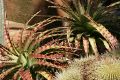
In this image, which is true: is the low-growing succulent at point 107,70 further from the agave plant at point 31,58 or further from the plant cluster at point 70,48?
the agave plant at point 31,58

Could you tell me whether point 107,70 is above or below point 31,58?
below

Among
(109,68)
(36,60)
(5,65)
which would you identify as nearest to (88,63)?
(109,68)

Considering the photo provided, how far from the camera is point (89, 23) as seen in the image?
16.8 feet

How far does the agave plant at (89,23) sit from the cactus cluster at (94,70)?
2.19 ft

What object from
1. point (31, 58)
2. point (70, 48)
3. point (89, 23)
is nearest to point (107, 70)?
point (70, 48)

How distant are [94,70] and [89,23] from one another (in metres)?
1.12

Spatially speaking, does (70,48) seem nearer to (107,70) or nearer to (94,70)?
(94,70)

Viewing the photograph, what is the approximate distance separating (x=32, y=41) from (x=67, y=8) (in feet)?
2.14

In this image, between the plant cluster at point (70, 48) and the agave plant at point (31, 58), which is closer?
the plant cluster at point (70, 48)

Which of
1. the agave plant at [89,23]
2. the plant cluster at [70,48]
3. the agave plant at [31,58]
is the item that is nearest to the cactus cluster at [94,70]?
the plant cluster at [70,48]

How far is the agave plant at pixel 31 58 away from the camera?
4590 mm

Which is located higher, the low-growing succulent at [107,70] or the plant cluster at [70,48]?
the plant cluster at [70,48]

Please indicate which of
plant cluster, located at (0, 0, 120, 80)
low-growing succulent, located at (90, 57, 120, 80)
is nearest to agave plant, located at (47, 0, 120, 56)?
plant cluster, located at (0, 0, 120, 80)

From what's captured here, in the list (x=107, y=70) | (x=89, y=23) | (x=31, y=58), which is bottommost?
(x=107, y=70)
